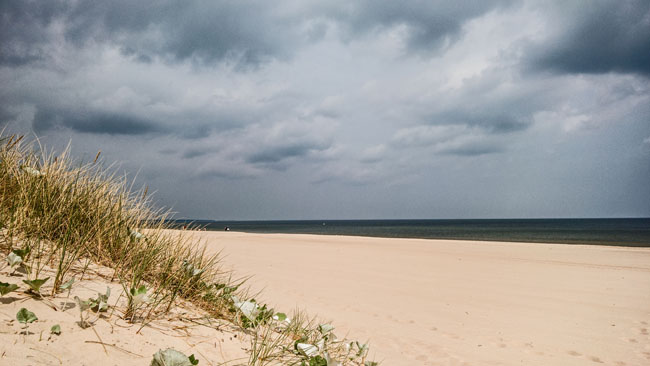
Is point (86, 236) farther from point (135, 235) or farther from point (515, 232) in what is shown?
point (515, 232)

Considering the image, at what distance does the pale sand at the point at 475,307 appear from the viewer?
4449mm

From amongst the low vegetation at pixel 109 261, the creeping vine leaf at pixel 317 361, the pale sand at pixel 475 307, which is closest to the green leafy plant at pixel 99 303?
the low vegetation at pixel 109 261

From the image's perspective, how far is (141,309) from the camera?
233cm

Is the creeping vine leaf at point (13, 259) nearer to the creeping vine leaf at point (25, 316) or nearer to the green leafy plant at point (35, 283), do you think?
the green leafy plant at point (35, 283)

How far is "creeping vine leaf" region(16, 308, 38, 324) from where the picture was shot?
1663mm

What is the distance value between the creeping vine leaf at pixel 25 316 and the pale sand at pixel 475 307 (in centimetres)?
335

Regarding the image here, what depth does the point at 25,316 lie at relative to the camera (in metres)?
1.68

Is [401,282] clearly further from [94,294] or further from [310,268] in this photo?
[94,294]

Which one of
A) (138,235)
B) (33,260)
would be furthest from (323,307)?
(33,260)

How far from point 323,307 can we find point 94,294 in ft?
15.5

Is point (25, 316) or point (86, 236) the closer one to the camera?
point (25, 316)

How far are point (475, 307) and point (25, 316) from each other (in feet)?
23.1

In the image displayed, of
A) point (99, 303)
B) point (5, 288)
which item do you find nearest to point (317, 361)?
point (99, 303)

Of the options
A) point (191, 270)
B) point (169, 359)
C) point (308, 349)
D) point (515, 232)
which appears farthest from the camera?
point (515, 232)
